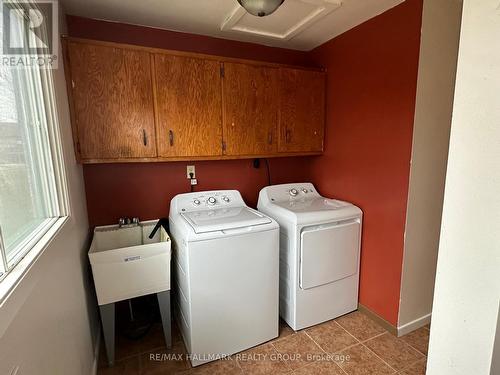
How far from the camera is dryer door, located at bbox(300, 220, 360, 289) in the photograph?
6.68 ft

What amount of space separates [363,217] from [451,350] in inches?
59.2

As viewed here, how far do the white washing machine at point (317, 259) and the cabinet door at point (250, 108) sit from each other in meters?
0.56

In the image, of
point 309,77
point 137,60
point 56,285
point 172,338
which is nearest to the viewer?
point 56,285

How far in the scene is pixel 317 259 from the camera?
2080 millimetres

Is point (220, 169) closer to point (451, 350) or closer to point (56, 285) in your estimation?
point (56, 285)

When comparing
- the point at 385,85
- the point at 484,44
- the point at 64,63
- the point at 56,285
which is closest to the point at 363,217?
the point at 385,85

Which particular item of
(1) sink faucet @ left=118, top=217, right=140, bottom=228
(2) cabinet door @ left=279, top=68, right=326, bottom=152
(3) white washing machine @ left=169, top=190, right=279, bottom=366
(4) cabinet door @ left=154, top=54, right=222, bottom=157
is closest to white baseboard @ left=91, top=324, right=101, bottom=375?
(3) white washing machine @ left=169, top=190, right=279, bottom=366

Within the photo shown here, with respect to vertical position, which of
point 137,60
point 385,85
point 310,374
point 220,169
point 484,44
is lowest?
point 310,374

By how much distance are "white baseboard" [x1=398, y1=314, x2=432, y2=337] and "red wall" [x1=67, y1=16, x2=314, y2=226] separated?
5.15 ft

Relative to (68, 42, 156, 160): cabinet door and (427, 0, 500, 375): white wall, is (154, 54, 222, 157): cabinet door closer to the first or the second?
(68, 42, 156, 160): cabinet door

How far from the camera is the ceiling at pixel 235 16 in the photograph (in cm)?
179

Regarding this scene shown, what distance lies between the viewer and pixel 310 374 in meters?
1.75

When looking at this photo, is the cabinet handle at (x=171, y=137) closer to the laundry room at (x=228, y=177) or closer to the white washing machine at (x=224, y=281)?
the laundry room at (x=228, y=177)
